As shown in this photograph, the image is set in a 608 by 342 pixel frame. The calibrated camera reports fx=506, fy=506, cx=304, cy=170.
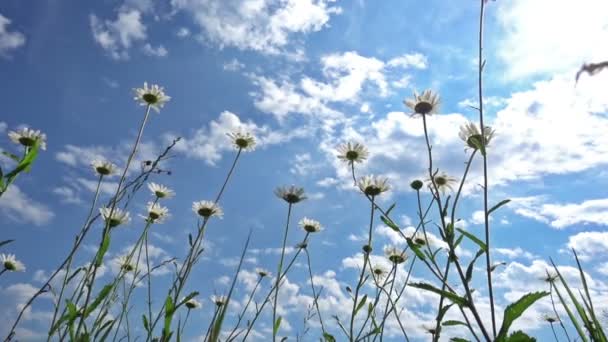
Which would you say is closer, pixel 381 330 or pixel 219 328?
pixel 219 328

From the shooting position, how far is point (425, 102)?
151 inches

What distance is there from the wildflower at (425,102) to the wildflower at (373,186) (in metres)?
0.85

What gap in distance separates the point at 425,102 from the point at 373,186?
100cm

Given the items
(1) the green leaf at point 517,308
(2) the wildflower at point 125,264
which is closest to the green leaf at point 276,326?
(2) the wildflower at point 125,264

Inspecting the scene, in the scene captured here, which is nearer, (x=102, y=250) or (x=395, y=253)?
(x=102, y=250)

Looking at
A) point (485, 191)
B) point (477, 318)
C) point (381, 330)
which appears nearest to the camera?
point (477, 318)

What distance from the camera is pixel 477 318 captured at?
1.74 metres

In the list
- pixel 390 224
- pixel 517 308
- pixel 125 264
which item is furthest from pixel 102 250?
pixel 517 308

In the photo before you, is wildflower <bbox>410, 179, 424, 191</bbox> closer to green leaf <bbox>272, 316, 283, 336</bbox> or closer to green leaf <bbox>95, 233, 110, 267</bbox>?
green leaf <bbox>272, 316, 283, 336</bbox>

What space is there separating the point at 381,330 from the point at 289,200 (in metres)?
1.71

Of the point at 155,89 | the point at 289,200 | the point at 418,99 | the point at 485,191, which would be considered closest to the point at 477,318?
the point at 485,191

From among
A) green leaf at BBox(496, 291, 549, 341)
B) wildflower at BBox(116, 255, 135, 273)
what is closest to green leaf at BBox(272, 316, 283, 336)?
wildflower at BBox(116, 255, 135, 273)

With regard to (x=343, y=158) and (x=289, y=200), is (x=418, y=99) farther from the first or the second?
(x=289, y=200)

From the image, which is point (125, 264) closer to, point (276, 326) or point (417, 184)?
point (276, 326)
